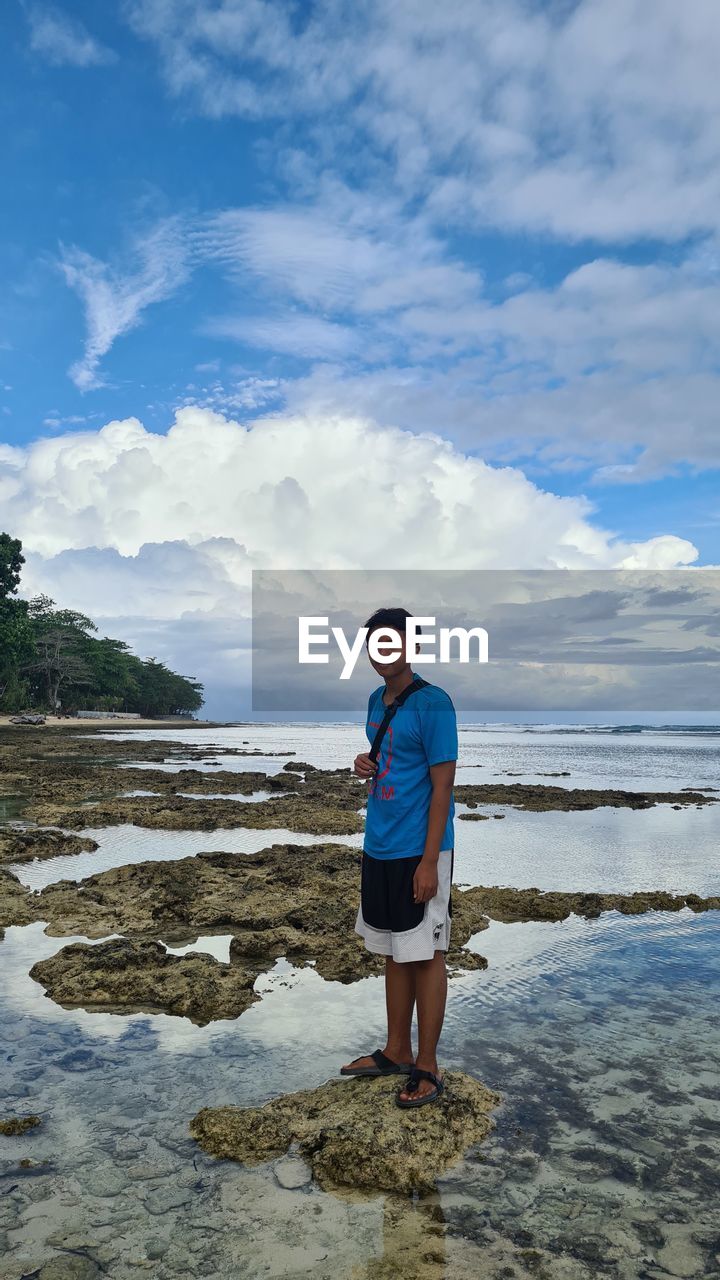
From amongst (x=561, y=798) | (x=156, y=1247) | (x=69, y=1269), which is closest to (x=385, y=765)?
(x=156, y=1247)

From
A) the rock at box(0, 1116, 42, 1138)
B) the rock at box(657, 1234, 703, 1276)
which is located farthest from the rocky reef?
the rock at box(657, 1234, 703, 1276)

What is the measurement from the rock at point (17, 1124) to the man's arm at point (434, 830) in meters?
1.92

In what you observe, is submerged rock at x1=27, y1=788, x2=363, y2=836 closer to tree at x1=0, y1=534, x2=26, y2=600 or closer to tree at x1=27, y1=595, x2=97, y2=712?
tree at x1=0, y1=534, x2=26, y2=600

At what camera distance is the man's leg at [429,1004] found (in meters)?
3.75

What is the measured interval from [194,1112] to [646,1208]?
194cm

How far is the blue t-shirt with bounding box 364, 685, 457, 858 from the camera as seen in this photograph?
147 inches

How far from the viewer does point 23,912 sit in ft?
22.7

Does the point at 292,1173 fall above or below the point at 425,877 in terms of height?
below

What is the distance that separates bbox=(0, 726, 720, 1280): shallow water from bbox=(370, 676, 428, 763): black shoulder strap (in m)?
1.71

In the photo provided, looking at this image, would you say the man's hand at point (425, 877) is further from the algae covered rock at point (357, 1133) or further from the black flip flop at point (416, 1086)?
the algae covered rock at point (357, 1133)

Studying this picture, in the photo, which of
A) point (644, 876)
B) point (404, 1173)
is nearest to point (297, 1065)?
point (404, 1173)

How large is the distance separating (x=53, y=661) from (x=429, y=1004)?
70729 millimetres

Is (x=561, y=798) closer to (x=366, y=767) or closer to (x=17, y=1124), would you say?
(x=366, y=767)

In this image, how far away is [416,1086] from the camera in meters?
3.68
